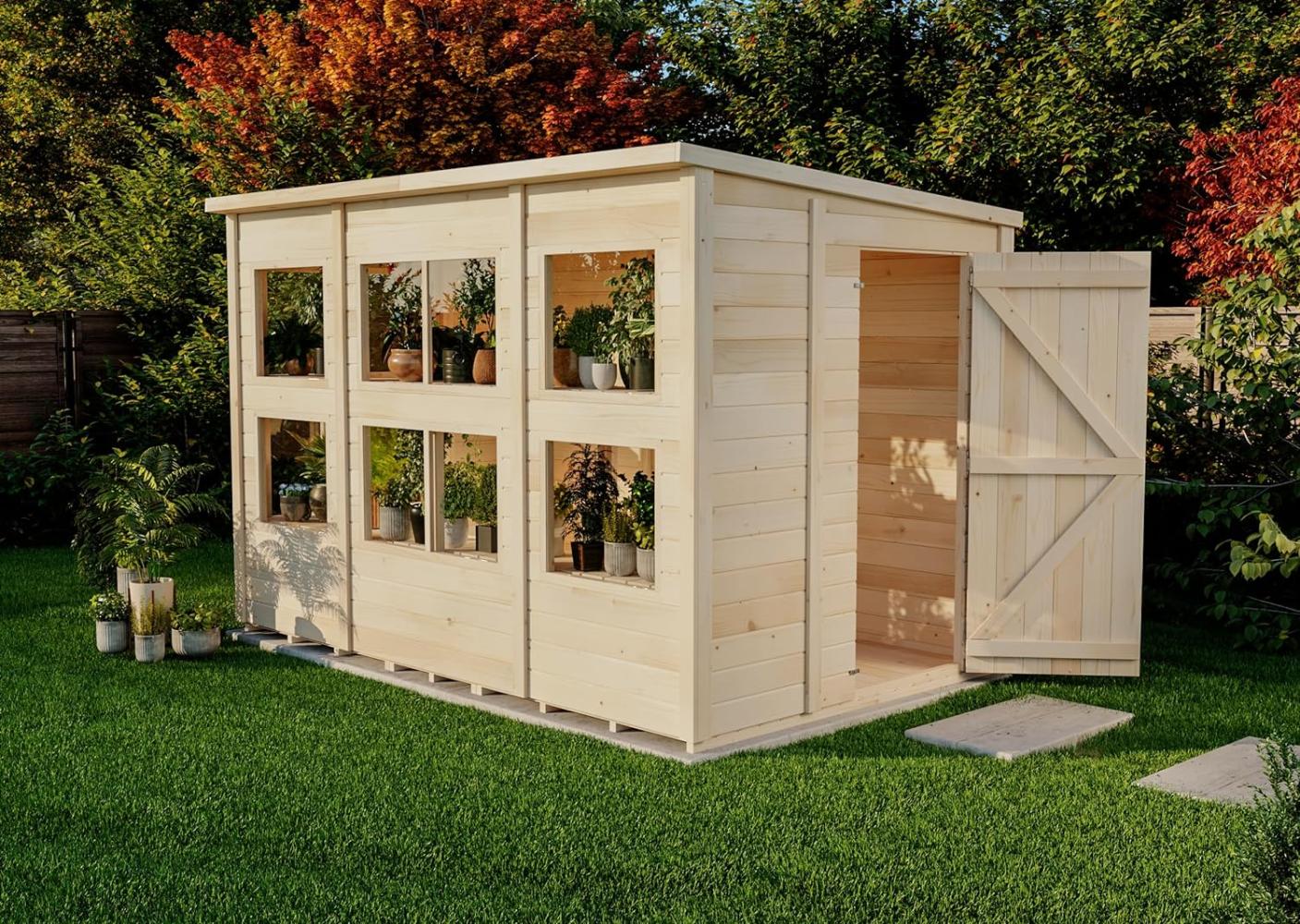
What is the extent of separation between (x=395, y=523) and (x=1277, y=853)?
203 inches

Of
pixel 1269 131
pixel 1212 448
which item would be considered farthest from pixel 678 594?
pixel 1269 131

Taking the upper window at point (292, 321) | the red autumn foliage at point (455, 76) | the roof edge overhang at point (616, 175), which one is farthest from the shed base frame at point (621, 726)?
the red autumn foliage at point (455, 76)

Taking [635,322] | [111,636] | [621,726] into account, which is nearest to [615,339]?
[635,322]

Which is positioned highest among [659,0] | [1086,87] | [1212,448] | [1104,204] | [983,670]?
[659,0]

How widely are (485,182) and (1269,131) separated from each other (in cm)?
674

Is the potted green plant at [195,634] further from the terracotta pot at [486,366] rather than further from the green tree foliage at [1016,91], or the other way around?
the green tree foliage at [1016,91]

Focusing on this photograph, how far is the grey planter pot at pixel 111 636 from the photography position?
8000mm

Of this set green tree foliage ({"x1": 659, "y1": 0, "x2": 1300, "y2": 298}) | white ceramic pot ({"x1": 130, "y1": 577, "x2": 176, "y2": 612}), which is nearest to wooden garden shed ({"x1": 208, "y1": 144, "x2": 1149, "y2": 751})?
white ceramic pot ({"x1": 130, "y1": 577, "x2": 176, "y2": 612})

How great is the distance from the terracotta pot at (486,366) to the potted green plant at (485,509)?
17.0 inches

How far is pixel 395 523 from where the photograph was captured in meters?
7.74

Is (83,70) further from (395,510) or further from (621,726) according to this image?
(621,726)

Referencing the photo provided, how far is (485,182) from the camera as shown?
6.82 meters

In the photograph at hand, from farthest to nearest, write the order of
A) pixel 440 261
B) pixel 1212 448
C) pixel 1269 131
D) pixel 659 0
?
pixel 659 0 → pixel 1269 131 → pixel 1212 448 → pixel 440 261

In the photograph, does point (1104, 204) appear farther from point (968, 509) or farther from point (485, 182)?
point (485, 182)
